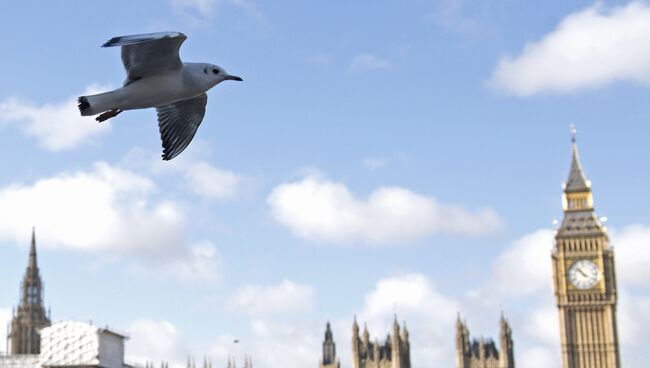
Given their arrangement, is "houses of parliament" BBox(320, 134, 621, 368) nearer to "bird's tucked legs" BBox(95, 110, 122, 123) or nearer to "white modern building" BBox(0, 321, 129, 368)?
"white modern building" BBox(0, 321, 129, 368)

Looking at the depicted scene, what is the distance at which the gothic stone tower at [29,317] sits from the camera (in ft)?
449

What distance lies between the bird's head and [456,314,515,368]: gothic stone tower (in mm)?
112825

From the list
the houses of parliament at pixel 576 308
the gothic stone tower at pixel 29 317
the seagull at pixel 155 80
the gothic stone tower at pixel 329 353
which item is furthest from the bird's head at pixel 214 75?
the gothic stone tower at pixel 29 317

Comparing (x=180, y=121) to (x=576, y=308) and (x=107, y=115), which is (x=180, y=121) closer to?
(x=107, y=115)

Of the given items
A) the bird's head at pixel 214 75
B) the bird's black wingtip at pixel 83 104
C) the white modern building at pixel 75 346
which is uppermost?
the white modern building at pixel 75 346

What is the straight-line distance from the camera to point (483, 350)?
390 ft

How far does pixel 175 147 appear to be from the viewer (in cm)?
833

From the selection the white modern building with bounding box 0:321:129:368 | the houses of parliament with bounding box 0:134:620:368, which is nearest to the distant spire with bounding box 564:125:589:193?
the houses of parliament with bounding box 0:134:620:368

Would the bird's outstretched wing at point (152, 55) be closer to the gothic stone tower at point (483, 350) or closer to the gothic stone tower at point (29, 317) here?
the gothic stone tower at point (483, 350)

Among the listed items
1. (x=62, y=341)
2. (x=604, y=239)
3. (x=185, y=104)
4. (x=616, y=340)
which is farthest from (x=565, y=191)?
(x=185, y=104)

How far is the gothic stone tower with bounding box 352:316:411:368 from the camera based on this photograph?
119 meters

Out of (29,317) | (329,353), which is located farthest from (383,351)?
(29,317)

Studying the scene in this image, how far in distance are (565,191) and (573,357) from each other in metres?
18.8

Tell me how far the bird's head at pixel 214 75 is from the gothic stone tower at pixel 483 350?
4442 inches
